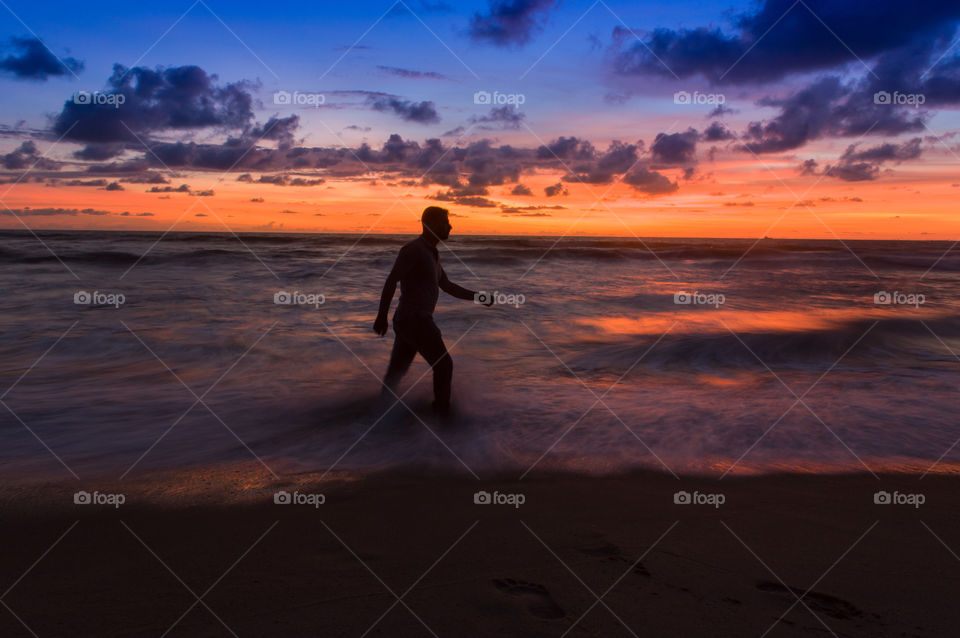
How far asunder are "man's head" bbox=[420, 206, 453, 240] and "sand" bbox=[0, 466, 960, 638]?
8.36 ft

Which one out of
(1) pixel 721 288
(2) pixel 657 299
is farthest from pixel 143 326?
(1) pixel 721 288

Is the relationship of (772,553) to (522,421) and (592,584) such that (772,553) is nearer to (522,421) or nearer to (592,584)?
(592,584)

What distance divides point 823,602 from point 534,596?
135cm

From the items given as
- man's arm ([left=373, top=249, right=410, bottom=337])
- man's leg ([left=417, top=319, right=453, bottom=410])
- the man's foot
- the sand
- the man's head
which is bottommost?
the sand

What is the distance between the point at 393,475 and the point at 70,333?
10026 millimetres

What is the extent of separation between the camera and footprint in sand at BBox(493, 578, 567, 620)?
2.69 metres

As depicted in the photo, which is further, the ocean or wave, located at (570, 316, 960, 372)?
→ wave, located at (570, 316, 960, 372)

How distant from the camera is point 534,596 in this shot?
9.28 ft

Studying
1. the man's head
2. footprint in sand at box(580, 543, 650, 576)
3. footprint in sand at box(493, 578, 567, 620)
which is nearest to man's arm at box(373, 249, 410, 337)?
the man's head

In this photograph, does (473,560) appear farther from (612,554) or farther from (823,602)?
(823,602)

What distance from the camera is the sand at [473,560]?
2641mm

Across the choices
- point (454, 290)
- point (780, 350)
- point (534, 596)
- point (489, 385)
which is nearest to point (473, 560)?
point (534, 596)

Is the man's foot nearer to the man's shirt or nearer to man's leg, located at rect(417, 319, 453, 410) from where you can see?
man's leg, located at rect(417, 319, 453, 410)

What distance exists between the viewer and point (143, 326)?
12492 millimetres
